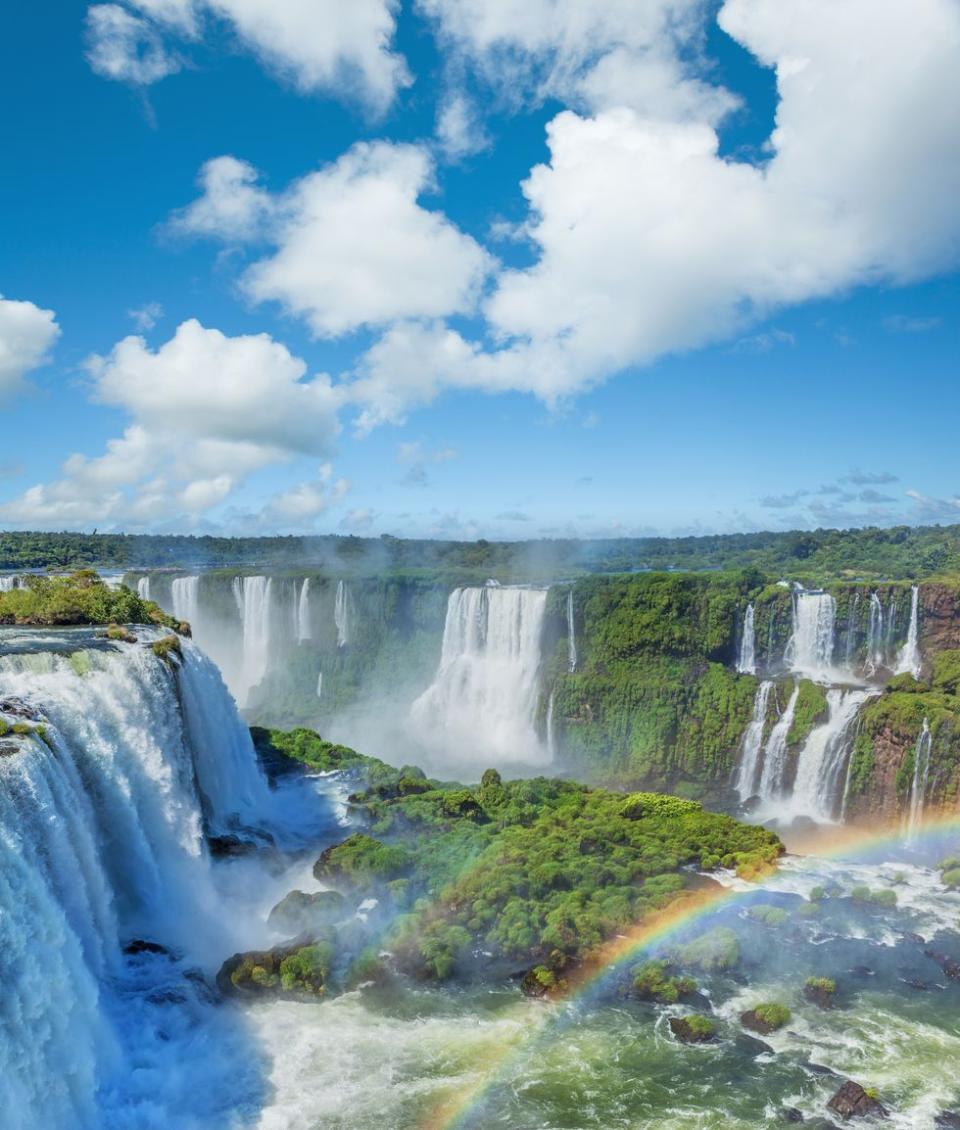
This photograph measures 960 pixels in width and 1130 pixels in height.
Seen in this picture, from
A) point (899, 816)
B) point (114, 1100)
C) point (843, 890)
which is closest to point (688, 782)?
point (899, 816)

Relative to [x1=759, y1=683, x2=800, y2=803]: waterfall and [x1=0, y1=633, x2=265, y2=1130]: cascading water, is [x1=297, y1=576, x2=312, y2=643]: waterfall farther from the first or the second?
[x1=759, y1=683, x2=800, y2=803]: waterfall

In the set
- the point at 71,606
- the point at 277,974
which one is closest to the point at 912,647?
the point at 277,974

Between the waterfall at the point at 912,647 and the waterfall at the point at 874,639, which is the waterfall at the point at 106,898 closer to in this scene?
the waterfall at the point at 874,639

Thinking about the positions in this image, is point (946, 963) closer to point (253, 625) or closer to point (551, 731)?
point (551, 731)

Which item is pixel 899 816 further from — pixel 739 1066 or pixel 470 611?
pixel 470 611

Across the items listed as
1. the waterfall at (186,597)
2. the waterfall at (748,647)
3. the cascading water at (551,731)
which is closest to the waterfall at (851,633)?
the waterfall at (748,647)
